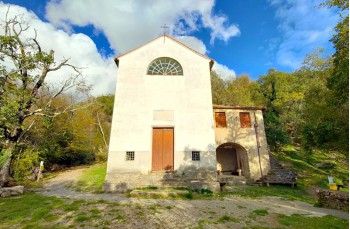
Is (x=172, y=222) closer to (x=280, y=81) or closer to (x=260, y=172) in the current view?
(x=260, y=172)

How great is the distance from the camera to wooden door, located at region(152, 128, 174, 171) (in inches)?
549

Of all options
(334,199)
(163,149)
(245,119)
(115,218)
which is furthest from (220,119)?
(115,218)

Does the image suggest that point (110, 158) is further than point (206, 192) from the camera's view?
Yes

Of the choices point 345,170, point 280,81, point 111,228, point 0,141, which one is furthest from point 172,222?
point 280,81

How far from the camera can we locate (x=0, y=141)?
42.6 ft

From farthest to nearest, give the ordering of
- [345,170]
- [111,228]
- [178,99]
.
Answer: [345,170] < [178,99] < [111,228]

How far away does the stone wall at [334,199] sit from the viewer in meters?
8.91

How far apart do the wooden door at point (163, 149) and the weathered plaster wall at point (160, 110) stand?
33 centimetres

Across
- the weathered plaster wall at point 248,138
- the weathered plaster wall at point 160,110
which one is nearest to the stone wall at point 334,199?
the weathered plaster wall at point 160,110

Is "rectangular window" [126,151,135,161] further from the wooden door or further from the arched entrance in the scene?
the arched entrance

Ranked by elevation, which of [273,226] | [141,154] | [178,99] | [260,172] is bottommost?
[273,226]

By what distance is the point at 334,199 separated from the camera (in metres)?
9.35

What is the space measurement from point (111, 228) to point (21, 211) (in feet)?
13.6

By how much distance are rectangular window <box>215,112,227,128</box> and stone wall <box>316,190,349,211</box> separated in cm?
948
